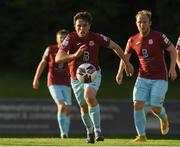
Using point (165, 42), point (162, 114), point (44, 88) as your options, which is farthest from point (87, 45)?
point (44, 88)

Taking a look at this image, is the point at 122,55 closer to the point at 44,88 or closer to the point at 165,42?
the point at 165,42

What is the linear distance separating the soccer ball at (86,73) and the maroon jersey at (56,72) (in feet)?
14.7

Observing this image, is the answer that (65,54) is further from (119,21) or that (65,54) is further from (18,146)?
(119,21)

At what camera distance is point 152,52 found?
14297mm

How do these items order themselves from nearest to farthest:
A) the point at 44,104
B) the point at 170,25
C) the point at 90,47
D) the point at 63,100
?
the point at 90,47 < the point at 63,100 < the point at 44,104 < the point at 170,25

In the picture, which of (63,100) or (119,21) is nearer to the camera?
(63,100)

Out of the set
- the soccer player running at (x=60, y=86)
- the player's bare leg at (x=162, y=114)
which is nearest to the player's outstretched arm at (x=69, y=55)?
the player's bare leg at (x=162, y=114)

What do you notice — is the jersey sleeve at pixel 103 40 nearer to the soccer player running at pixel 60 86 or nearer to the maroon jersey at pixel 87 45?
the maroon jersey at pixel 87 45

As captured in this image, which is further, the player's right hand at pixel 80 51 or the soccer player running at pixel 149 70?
the soccer player running at pixel 149 70

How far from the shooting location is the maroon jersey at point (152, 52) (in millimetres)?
14281

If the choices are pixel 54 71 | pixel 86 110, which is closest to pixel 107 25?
pixel 54 71

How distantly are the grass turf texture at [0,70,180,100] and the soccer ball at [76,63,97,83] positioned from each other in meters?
21.1

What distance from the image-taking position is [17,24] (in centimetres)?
4500

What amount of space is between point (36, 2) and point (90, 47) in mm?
31260
